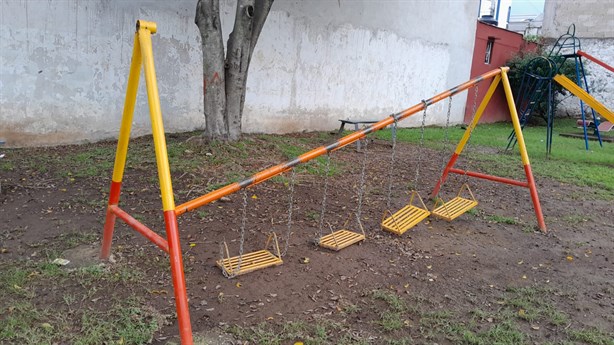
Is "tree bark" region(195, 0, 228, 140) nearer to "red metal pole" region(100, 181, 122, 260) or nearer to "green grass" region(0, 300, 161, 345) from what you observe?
"red metal pole" region(100, 181, 122, 260)

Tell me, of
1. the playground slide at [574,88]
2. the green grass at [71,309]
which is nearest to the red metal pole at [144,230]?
the green grass at [71,309]

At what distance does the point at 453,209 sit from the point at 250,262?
2.32m

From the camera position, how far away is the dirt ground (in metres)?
3.04

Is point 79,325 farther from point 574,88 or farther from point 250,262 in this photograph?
point 574,88

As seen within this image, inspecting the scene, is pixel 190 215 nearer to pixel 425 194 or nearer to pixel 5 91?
pixel 425 194

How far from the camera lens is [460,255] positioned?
160 inches

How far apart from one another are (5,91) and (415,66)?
955cm

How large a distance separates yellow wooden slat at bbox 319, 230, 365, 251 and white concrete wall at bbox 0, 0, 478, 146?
15.3 ft

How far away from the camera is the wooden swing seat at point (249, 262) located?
3.34 meters

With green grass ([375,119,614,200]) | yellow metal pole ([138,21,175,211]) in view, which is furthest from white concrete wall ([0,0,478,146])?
yellow metal pole ([138,21,175,211])

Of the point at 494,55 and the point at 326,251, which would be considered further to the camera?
the point at 494,55

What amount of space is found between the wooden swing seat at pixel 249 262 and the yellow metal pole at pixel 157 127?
3.58 feet

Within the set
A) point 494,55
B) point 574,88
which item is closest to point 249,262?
point 574,88

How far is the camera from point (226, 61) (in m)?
6.43
